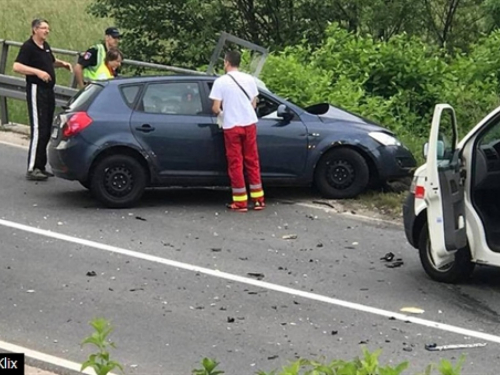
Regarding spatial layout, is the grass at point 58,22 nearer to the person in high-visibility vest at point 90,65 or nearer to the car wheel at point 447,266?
the person in high-visibility vest at point 90,65

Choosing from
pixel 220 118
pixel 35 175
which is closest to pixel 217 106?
pixel 220 118

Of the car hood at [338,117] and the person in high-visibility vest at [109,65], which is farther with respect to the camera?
the person in high-visibility vest at [109,65]

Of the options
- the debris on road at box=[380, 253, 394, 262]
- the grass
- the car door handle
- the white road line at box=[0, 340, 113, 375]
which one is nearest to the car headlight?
the car door handle

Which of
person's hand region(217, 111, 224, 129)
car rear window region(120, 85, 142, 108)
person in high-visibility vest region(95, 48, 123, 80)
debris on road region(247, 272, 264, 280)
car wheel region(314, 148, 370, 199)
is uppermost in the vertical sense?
person in high-visibility vest region(95, 48, 123, 80)

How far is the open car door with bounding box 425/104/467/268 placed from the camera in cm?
807

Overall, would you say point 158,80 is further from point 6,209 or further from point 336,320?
point 336,320

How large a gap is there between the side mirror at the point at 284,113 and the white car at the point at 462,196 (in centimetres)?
352

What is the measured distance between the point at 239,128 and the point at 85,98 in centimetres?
181

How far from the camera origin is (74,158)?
1155 centimetres

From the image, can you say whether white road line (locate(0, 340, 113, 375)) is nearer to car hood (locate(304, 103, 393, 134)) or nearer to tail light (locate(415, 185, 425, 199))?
tail light (locate(415, 185, 425, 199))

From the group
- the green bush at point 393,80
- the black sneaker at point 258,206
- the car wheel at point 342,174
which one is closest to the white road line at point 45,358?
the black sneaker at point 258,206

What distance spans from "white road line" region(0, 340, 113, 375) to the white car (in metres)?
3.13

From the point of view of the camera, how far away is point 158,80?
1193 cm

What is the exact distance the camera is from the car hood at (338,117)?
12.2m
